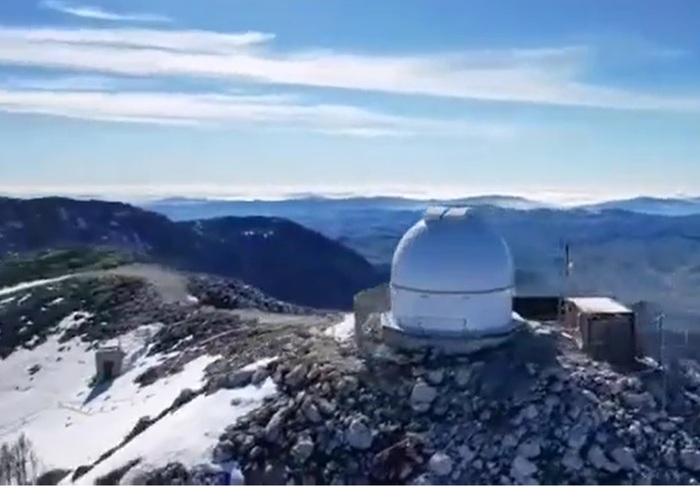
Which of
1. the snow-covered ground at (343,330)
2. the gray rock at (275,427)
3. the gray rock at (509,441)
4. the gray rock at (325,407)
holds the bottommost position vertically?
the gray rock at (509,441)

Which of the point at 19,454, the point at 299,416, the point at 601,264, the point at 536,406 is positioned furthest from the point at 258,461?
the point at 601,264

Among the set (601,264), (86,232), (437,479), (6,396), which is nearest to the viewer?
(437,479)

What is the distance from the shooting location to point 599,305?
3094 cm

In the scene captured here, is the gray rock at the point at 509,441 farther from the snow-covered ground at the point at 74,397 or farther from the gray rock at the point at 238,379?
the snow-covered ground at the point at 74,397

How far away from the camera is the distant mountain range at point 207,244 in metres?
118

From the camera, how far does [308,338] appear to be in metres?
32.7

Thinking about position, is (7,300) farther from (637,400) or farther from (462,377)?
(637,400)

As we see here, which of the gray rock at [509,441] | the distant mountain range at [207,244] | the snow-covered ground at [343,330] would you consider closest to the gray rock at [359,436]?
the gray rock at [509,441]

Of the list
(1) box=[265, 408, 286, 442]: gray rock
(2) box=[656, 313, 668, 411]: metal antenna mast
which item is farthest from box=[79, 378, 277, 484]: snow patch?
(2) box=[656, 313, 668, 411]: metal antenna mast

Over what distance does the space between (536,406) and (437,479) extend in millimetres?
3657

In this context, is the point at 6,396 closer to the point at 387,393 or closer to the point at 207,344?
the point at 207,344

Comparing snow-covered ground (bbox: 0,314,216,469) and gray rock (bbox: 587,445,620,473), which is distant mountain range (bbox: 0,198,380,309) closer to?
snow-covered ground (bbox: 0,314,216,469)

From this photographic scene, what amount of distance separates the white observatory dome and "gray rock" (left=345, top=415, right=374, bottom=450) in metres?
4.22

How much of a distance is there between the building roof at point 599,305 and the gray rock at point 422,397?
5.81 m
